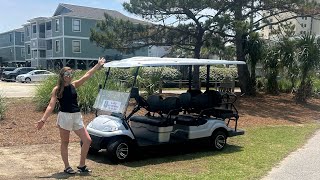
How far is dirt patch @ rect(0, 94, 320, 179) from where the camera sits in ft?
21.7

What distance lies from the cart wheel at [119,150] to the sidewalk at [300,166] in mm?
2335

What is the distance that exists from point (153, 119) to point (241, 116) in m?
6.57

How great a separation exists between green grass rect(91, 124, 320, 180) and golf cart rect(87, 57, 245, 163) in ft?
1.03

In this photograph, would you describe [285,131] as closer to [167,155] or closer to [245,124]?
[245,124]

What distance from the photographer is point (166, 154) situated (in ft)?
25.9

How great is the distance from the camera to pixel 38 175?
619 centimetres

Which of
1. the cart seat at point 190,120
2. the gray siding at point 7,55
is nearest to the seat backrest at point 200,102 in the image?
the cart seat at point 190,120

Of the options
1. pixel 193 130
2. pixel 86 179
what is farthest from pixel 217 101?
pixel 86 179

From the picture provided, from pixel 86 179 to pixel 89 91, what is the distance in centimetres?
705

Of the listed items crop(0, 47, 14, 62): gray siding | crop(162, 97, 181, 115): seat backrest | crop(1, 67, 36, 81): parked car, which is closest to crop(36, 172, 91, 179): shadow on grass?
crop(162, 97, 181, 115): seat backrest

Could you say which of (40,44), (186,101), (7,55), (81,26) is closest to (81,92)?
(186,101)

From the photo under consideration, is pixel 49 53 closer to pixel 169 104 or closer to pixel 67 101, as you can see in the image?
pixel 169 104

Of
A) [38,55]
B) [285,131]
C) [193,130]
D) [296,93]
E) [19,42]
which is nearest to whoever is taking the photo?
[193,130]

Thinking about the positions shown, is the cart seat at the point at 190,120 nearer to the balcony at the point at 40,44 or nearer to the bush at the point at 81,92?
the bush at the point at 81,92
